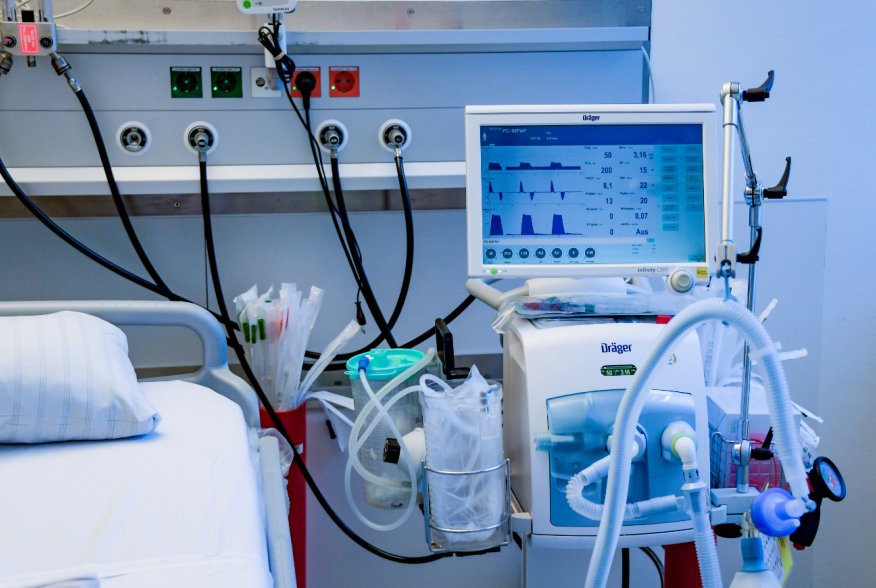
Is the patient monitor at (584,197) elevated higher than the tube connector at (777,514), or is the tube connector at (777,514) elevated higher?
the patient monitor at (584,197)

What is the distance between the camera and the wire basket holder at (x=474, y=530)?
1158mm

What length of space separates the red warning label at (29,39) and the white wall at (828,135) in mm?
1286

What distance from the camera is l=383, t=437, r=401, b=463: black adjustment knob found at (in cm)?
121

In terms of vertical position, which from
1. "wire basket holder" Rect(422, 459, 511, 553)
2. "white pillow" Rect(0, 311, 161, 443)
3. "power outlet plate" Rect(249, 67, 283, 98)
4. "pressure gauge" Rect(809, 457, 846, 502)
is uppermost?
"power outlet plate" Rect(249, 67, 283, 98)

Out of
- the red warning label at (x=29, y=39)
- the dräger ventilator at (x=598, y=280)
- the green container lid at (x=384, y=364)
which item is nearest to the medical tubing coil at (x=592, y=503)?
the dräger ventilator at (x=598, y=280)

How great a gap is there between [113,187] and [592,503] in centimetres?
112

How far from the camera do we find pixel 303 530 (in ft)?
5.58

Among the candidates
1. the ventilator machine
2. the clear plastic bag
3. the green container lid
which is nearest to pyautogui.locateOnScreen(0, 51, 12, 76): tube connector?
the ventilator machine

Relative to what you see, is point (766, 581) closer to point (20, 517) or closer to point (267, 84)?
point (20, 517)

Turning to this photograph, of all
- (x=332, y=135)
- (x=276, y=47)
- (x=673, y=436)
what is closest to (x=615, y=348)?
(x=673, y=436)

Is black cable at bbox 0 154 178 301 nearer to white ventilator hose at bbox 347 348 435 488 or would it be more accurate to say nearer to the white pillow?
the white pillow

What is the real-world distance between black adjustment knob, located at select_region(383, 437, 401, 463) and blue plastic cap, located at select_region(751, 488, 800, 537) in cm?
55

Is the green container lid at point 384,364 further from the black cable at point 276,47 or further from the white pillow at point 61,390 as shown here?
the black cable at point 276,47

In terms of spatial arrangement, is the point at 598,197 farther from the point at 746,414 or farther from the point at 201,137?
the point at 201,137
